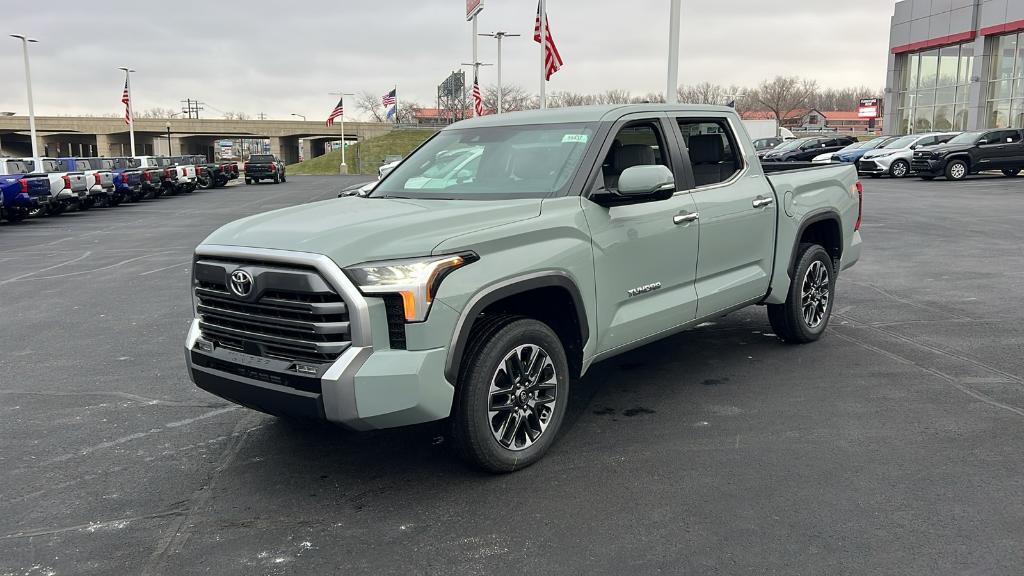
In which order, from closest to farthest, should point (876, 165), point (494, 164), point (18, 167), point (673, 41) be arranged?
1. point (494, 164)
2. point (673, 41)
3. point (18, 167)
4. point (876, 165)

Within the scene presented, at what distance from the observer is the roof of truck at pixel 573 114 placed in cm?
502

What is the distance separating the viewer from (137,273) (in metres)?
11.4

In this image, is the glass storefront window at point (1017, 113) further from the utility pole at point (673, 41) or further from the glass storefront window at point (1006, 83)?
the utility pole at point (673, 41)

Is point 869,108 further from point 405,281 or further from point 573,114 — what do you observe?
point 405,281

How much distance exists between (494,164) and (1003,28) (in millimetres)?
45252

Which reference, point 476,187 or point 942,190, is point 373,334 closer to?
point 476,187

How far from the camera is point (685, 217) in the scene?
505 cm

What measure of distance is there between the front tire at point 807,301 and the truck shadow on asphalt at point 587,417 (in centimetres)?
19

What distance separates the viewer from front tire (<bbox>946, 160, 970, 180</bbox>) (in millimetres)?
28641

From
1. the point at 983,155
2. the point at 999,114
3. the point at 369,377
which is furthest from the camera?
the point at 999,114

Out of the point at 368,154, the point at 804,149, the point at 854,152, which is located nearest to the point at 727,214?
the point at 854,152

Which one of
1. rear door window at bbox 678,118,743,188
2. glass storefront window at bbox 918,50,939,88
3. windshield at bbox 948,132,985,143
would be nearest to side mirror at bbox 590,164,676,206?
rear door window at bbox 678,118,743,188

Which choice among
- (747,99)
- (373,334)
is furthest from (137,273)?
(747,99)

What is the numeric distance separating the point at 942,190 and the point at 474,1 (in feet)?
70.7
